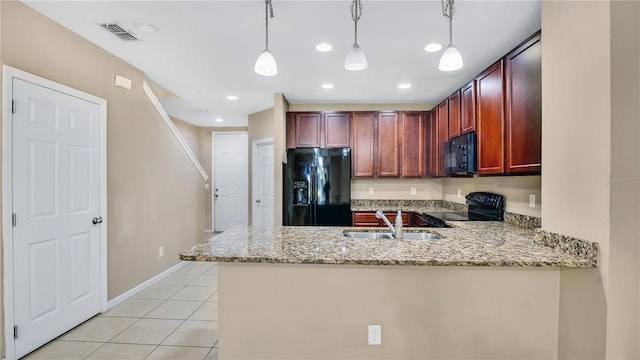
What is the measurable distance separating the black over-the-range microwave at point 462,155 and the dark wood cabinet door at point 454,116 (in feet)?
0.27

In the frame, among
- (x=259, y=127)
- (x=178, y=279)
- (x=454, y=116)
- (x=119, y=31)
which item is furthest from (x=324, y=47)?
(x=178, y=279)

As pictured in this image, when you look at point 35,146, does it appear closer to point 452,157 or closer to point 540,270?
point 540,270

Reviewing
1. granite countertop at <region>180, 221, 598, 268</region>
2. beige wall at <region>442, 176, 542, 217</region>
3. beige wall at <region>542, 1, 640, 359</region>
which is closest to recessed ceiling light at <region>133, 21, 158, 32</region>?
granite countertop at <region>180, 221, 598, 268</region>

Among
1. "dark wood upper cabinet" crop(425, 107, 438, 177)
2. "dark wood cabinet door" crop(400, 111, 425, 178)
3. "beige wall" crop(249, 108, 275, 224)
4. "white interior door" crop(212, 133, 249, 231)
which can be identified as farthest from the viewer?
"white interior door" crop(212, 133, 249, 231)

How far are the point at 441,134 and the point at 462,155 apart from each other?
2.95 feet

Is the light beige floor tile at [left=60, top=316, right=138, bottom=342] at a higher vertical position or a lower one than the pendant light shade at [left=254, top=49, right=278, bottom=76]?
lower

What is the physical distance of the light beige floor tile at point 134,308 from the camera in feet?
9.25

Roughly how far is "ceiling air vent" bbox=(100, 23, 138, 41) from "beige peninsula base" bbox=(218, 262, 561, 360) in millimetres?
2080

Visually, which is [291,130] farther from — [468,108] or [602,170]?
[602,170]

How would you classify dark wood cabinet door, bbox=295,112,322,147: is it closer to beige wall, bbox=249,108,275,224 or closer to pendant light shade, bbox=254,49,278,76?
beige wall, bbox=249,108,275,224

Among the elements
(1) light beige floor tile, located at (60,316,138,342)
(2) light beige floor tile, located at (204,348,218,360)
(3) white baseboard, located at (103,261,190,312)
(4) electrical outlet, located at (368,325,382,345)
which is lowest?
(2) light beige floor tile, located at (204,348,218,360)

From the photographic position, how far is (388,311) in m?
1.64

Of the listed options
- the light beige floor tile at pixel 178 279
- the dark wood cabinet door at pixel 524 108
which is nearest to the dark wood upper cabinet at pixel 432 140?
the dark wood cabinet door at pixel 524 108

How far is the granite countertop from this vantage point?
1.46 metres
